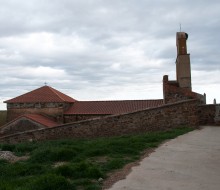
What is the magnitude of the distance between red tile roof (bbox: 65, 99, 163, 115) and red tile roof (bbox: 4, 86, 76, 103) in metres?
1.70

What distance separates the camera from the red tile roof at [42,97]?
103 ft

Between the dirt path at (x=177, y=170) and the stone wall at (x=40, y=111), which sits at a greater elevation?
the stone wall at (x=40, y=111)

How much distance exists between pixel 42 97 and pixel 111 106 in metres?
7.35

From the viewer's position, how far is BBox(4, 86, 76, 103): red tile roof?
103 ft

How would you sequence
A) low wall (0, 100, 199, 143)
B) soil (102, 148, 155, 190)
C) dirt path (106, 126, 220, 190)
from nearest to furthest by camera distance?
dirt path (106, 126, 220, 190) → soil (102, 148, 155, 190) → low wall (0, 100, 199, 143)

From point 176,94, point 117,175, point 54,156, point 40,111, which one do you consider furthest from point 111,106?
point 117,175

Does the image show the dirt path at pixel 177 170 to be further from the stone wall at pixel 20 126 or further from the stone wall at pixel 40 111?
the stone wall at pixel 40 111

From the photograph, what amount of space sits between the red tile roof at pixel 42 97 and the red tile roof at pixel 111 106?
170 centimetres

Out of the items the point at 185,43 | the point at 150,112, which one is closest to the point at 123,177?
the point at 150,112

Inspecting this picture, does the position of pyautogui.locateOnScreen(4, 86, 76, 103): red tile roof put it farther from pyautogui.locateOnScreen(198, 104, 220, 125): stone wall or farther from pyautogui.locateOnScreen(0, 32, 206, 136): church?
pyautogui.locateOnScreen(198, 104, 220, 125): stone wall

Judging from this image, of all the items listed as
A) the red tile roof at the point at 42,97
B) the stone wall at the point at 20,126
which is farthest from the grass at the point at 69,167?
the red tile roof at the point at 42,97

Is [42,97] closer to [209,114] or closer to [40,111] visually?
[40,111]

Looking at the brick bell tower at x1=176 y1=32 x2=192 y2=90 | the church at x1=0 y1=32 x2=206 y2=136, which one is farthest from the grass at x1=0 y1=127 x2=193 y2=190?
the church at x1=0 y1=32 x2=206 y2=136

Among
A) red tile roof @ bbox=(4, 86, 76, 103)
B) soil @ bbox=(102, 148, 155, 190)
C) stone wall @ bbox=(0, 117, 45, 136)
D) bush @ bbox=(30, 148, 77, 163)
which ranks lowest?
soil @ bbox=(102, 148, 155, 190)
